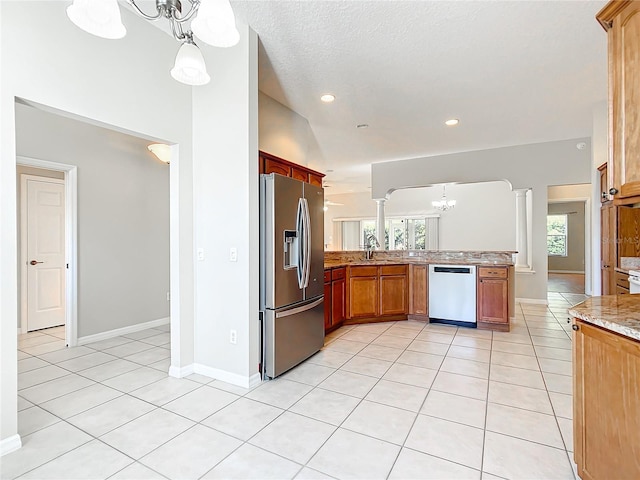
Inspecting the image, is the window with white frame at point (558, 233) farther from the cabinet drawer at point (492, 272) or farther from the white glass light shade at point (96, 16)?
the white glass light shade at point (96, 16)

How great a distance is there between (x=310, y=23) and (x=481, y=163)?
468 centimetres

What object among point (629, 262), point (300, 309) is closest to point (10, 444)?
point (300, 309)

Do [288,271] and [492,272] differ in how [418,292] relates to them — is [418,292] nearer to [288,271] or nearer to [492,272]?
[492,272]

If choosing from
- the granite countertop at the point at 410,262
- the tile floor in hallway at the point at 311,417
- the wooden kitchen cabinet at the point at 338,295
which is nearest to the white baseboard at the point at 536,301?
the granite countertop at the point at 410,262

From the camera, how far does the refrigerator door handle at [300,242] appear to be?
303 centimetres

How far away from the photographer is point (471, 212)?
9117 mm

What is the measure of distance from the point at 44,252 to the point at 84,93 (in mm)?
3133

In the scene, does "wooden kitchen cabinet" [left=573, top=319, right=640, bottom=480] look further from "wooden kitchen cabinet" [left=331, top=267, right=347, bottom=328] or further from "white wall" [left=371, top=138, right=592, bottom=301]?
"white wall" [left=371, top=138, right=592, bottom=301]

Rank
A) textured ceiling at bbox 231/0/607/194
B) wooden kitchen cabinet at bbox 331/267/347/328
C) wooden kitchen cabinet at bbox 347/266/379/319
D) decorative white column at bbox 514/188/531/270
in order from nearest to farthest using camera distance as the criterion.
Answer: textured ceiling at bbox 231/0/607/194 → wooden kitchen cabinet at bbox 331/267/347/328 → wooden kitchen cabinet at bbox 347/266/379/319 → decorative white column at bbox 514/188/531/270

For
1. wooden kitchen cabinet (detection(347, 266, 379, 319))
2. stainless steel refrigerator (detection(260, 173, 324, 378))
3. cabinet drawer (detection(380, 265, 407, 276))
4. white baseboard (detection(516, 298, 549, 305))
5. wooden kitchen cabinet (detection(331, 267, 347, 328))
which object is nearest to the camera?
stainless steel refrigerator (detection(260, 173, 324, 378))

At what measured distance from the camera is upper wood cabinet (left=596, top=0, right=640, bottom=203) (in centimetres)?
147

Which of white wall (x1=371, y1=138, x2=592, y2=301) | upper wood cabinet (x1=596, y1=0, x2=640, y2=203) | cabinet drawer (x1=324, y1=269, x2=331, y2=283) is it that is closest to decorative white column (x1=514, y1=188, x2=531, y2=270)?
white wall (x1=371, y1=138, x2=592, y2=301)

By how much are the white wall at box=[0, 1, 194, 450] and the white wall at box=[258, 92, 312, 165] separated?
1.01 metres

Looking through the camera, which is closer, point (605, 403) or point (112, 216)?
point (605, 403)
